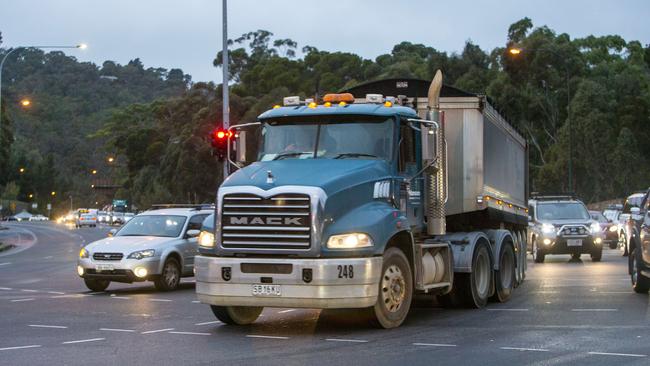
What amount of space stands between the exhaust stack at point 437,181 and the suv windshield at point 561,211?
16.9 metres

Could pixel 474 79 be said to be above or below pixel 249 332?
above

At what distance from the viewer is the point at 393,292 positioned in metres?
13.2

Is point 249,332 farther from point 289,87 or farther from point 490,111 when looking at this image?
point 289,87

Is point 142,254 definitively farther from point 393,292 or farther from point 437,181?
point 393,292

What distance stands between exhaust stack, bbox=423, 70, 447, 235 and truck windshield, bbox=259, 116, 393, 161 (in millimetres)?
1148

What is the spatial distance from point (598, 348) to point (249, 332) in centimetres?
433

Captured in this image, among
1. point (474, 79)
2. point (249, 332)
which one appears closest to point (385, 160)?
point (249, 332)

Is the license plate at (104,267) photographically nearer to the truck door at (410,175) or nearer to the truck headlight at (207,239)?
the truck headlight at (207,239)

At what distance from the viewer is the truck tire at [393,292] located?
12.9 metres

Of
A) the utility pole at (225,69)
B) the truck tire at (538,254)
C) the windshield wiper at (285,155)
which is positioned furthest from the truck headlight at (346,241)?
the utility pole at (225,69)

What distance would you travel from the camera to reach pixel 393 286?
1312 centimetres

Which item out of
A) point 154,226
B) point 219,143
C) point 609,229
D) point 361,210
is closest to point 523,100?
point 609,229

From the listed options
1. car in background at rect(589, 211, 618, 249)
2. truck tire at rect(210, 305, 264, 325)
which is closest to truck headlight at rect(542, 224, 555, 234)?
car in background at rect(589, 211, 618, 249)

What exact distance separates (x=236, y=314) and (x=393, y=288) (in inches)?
85.5
